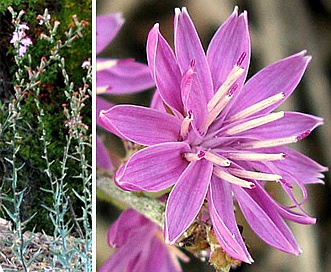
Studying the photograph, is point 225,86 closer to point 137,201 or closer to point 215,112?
point 215,112

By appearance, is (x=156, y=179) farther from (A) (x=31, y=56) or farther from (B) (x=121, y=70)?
(A) (x=31, y=56)

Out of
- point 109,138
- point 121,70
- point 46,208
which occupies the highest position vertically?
point 121,70

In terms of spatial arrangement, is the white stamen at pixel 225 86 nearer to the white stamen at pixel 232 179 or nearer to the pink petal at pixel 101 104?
the white stamen at pixel 232 179

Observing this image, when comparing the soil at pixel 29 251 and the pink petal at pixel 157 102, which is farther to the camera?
the soil at pixel 29 251

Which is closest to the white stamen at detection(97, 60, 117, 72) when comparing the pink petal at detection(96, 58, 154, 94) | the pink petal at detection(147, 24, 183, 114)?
the pink petal at detection(96, 58, 154, 94)

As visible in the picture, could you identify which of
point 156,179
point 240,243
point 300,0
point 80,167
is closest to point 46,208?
point 80,167

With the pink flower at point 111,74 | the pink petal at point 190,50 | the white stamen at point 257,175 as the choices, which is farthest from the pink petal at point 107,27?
the white stamen at point 257,175

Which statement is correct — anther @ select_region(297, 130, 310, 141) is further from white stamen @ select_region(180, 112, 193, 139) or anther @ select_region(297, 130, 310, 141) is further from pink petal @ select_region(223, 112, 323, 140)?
white stamen @ select_region(180, 112, 193, 139)
